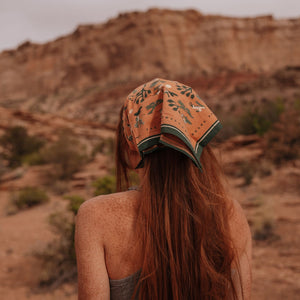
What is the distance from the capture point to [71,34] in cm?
4194

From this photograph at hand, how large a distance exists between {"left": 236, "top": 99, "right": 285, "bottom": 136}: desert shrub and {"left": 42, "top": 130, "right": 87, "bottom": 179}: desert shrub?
6.98m

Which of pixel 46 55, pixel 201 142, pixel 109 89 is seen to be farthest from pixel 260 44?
pixel 201 142

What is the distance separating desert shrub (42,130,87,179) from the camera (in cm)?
880

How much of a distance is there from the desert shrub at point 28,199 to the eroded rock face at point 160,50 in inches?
1179

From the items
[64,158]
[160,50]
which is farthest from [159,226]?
[160,50]

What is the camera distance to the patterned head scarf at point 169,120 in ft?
2.59

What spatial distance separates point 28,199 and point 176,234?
6668mm

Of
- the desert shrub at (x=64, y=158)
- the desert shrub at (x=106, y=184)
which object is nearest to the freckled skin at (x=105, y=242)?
the desert shrub at (x=106, y=184)

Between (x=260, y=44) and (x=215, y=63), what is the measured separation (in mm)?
8689

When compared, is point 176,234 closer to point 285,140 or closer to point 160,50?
point 285,140

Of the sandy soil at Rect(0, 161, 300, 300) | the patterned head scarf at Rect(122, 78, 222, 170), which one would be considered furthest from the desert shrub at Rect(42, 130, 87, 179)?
the patterned head scarf at Rect(122, 78, 222, 170)

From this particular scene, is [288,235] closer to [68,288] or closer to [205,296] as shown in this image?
[68,288]

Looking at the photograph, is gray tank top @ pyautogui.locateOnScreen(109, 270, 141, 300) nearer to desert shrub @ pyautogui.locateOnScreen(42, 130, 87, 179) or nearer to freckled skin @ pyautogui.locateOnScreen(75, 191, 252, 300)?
freckled skin @ pyautogui.locateOnScreen(75, 191, 252, 300)

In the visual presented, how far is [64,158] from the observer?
952cm
